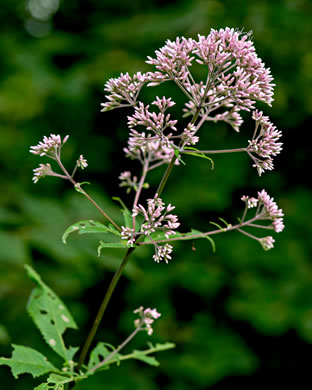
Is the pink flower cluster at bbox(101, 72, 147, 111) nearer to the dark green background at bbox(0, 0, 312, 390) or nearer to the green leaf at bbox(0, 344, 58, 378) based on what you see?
the green leaf at bbox(0, 344, 58, 378)

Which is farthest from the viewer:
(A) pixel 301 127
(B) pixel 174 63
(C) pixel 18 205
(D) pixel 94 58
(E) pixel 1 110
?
(A) pixel 301 127

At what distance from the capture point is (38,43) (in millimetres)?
4555

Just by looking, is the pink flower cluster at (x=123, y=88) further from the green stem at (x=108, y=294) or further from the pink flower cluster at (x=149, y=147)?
the green stem at (x=108, y=294)

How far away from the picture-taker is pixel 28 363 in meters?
1.60

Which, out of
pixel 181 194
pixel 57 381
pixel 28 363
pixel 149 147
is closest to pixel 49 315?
pixel 28 363

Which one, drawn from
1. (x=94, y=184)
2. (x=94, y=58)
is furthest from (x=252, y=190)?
(x=94, y=58)

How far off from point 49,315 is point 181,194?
9.38ft

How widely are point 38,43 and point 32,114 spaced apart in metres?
0.94

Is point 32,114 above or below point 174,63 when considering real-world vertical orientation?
above

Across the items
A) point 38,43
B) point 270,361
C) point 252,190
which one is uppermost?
point 38,43

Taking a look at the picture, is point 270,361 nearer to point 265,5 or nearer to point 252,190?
point 252,190

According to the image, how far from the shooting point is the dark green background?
4020mm

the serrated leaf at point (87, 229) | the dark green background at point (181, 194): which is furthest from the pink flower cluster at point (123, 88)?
the dark green background at point (181, 194)

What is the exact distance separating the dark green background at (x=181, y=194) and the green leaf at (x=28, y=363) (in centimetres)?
209
